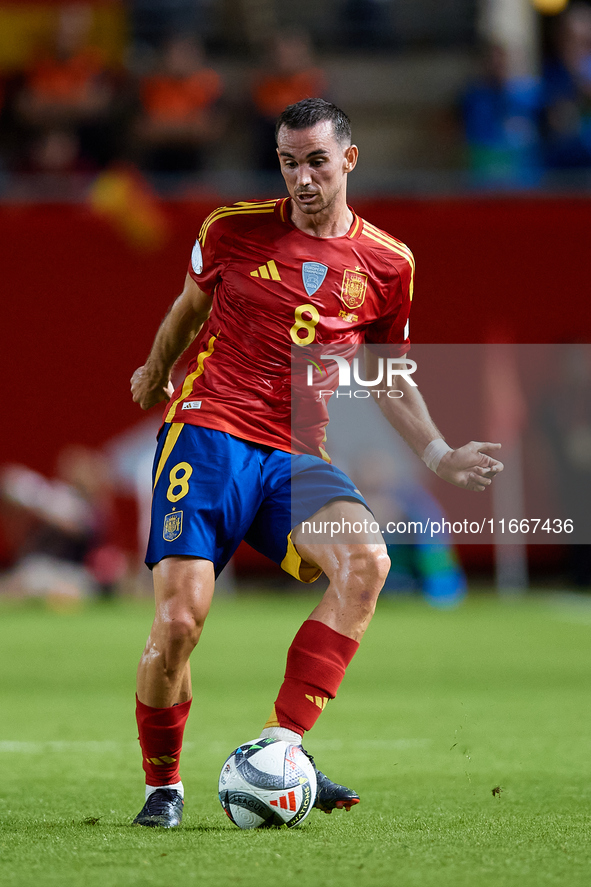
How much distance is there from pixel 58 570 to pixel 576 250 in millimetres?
7237

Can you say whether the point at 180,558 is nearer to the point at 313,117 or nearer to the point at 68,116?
the point at 313,117

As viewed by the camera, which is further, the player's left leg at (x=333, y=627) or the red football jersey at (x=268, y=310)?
the red football jersey at (x=268, y=310)

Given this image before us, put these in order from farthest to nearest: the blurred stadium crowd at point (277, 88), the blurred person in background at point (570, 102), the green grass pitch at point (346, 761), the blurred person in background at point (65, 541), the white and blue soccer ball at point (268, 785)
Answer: the blurred stadium crowd at point (277, 88), the blurred person in background at point (570, 102), the blurred person in background at point (65, 541), the white and blue soccer ball at point (268, 785), the green grass pitch at point (346, 761)

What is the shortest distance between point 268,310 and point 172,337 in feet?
1.37

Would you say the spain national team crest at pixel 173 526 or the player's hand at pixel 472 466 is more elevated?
the player's hand at pixel 472 466

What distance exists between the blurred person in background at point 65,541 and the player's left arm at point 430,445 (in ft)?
30.7

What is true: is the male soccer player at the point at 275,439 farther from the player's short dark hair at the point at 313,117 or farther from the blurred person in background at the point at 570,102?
the blurred person in background at the point at 570,102

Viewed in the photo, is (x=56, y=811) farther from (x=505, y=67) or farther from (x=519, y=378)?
(x=505, y=67)

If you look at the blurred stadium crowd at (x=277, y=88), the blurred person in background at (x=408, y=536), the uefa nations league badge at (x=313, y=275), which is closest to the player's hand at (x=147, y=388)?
the uefa nations league badge at (x=313, y=275)

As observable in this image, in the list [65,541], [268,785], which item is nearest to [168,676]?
[268,785]

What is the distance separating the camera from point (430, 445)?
14.6 ft

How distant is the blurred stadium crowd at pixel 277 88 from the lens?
49.9 ft

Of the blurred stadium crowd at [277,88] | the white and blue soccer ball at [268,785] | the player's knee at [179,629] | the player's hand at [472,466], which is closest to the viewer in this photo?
the white and blue soccer ball at [268,785]

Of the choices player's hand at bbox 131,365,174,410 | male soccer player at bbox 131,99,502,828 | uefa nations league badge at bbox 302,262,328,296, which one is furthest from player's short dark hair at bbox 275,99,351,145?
player's hand at bbox 131,365,174,410
